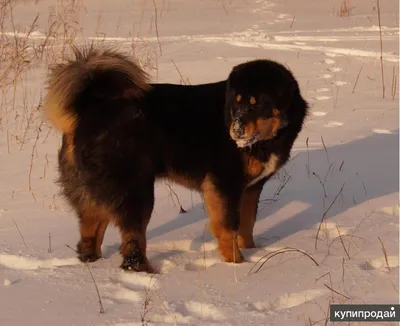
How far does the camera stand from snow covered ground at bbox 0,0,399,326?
115 inches

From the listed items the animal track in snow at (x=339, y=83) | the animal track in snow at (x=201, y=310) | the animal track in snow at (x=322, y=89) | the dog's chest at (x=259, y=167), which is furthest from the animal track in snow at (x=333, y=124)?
the animal track in snow at (x=201, y=310)

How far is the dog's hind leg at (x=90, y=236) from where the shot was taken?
3.58 m

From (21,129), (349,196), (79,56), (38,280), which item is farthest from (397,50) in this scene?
(38,280)

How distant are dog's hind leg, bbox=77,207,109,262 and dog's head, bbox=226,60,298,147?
0.87 m

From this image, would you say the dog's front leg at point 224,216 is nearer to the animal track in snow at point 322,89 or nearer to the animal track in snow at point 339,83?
the animal track in snow at point 322,89

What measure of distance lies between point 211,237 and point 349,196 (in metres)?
1.09

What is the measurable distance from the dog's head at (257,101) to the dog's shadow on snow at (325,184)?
2.58 ft

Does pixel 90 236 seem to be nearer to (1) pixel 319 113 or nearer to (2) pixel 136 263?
(2) pixel 136 263

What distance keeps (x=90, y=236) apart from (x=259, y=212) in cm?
128

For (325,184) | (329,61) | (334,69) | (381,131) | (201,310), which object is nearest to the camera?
(201,310)

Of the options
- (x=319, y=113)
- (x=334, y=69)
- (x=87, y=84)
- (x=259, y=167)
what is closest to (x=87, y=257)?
(x=87, y=84)

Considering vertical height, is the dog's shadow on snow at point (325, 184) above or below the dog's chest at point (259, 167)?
below

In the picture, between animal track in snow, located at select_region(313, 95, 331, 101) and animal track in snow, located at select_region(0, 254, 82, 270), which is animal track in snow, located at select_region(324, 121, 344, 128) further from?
animal track in snow, located at select_region(0, 254, 82, 270)

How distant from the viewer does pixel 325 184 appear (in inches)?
187
